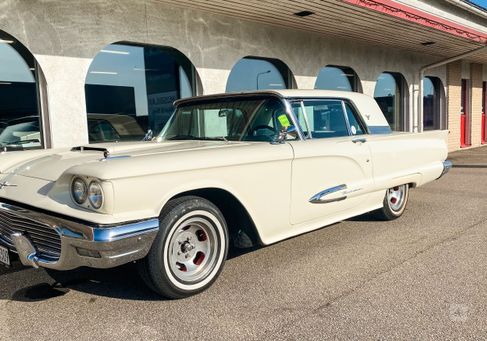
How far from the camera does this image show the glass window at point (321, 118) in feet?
14.0

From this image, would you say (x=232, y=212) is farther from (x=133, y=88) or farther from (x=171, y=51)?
(x=171, y=51)

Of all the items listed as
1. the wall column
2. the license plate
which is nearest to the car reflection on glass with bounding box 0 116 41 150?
the wall column

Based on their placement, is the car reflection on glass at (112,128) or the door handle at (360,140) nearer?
the door handle at (360,140)

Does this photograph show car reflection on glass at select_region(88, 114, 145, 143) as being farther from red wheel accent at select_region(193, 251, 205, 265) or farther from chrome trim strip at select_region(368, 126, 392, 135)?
red wheel accent at select_region(193, 251, 205, 265)

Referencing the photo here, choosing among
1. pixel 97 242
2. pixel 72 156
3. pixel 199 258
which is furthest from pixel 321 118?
pixel 97 242

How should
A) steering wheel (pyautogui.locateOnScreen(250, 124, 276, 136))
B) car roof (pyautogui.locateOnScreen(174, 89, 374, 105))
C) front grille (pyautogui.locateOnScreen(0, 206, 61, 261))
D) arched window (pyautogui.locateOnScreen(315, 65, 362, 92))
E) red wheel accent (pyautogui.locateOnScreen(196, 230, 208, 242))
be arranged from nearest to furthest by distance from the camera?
front grille (pyautogui.locateOnScreen(0, 206, 61, 261)) → red wheel accent (pyautogui.locateOnScreen(196, 230, 208, 242)) → steering wheel (pyautogui.locateOnScreen(250, 124, 276, 136)) → car roof (pyautogui.locateOnScreen(174, 89, 374, 105)) → arched window (pyautogui.locateOnScreen(315, 65, 362, 92))

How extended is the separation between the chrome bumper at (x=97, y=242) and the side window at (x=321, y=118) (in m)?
1.93

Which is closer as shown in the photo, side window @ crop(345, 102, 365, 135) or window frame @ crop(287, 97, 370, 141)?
window frame @ crop(287, 97, 370, 141)

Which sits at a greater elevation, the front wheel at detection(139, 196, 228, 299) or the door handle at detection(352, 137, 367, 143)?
the door handle at detection(352, 137, 367, 143)

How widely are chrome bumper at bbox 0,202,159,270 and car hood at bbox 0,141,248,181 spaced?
0.45 metres

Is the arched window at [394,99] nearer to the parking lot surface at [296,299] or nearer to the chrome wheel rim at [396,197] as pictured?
the chrome wheel rim at [396,197]

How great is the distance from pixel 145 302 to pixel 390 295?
1.76 metres

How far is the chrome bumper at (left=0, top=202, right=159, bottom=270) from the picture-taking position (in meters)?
2.74

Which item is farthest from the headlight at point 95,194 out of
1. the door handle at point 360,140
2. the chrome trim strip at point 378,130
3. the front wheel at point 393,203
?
the front wheel at point 393,203
